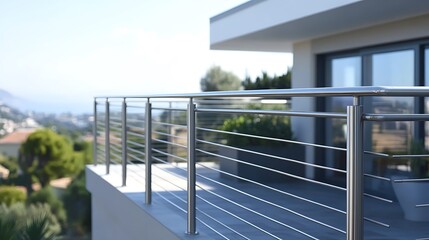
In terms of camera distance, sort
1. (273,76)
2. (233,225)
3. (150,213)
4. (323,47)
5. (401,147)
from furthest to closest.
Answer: (273,76) → (323,47) → (401,147) → (150,213) → (233,225)

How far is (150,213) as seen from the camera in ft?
20.4

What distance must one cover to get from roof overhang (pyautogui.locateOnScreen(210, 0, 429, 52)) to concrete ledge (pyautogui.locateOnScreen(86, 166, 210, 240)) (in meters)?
2.99

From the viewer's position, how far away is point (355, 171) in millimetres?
3098

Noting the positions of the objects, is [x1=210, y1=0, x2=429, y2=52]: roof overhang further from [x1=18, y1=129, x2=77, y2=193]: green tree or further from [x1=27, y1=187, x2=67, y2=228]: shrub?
[x1=18, y1=129, x2=77, y2=193]: green tree

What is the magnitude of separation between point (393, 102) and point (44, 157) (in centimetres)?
4148

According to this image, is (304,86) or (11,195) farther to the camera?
(11,195)

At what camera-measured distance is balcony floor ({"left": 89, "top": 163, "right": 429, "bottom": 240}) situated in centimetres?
551

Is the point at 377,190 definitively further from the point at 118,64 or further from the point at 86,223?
the point at 118,64

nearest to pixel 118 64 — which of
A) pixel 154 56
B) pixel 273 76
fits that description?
pixel 154 56

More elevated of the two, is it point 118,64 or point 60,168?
point 118,64

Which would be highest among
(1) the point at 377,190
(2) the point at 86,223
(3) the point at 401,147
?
(3) the point at 401,147

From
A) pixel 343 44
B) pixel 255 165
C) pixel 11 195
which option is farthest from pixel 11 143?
pixel 255 165

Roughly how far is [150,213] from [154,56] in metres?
56.5

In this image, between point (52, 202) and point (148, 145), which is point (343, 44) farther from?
point (52, 202)
